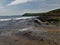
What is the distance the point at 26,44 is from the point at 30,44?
0.46m

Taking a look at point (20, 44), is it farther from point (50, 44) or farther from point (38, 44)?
point (50, 44)

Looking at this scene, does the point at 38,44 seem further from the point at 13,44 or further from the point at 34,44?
the point at 13,44

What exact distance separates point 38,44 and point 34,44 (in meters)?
0.41

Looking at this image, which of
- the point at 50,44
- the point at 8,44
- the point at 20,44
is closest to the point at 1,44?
the point at 8,44

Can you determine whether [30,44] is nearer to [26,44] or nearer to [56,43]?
[26,44]

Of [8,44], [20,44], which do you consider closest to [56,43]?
[20,44]

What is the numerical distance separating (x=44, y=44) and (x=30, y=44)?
1.40m

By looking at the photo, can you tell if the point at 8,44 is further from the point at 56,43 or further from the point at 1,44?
the point at 56,43

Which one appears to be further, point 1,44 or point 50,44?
point 1,44

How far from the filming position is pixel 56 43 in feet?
59.6

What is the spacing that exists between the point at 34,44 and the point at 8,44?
8.89 feet

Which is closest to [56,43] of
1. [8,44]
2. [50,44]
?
[50,44]

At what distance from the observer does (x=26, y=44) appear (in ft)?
61.5

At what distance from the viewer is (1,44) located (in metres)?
19.2
